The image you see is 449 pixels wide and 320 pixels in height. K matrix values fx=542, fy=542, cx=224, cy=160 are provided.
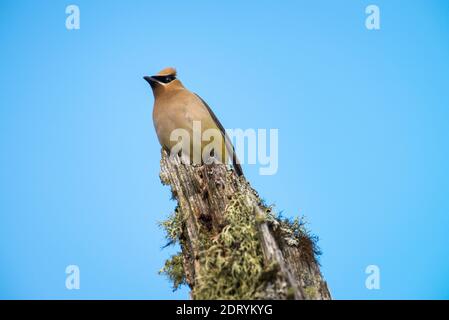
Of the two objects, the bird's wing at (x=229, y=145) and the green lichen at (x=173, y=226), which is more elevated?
the bird's wing at (x=229, y=145)

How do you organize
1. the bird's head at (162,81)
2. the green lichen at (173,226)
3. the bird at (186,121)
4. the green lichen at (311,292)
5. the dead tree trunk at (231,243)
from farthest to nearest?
the bird's head at (162,81), the bird at (186,121), the green lichen at (173,226), the green lichen at (311,292), the dead tree trunk at (231,243)

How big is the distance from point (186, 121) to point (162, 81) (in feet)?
3.88

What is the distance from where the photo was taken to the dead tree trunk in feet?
13.9

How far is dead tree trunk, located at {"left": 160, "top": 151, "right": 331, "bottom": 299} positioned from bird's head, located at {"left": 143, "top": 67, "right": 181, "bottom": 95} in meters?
2.61

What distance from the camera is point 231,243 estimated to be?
15.6 ft

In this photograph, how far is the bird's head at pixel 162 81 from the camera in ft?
28.7

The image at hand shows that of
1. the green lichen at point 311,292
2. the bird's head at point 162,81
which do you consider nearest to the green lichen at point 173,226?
the green lichen at point 311,292

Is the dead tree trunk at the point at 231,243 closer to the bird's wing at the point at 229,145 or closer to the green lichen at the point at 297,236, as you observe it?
the green lichen at the point at 297,236

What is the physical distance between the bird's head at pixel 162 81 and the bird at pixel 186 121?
46mm

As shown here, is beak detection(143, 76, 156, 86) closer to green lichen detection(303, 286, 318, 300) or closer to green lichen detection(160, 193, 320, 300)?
green lichen detection(160, 193, 320, 300)
